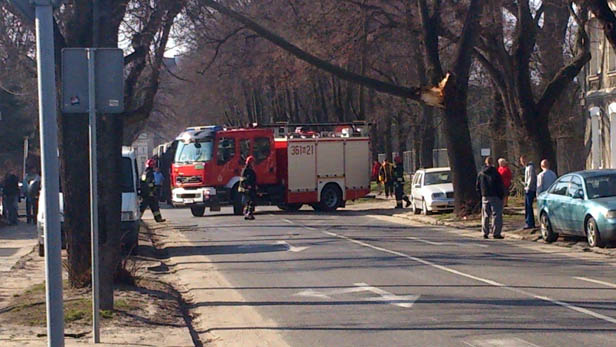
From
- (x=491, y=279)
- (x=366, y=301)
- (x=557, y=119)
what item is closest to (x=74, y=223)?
(x=366, y=301)

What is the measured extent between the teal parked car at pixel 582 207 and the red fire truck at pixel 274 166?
1406cm

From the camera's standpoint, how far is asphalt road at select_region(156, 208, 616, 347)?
33.3 feet

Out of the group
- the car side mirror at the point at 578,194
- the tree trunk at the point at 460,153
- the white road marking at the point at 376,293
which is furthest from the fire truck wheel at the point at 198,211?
the white road marking at the point at 376,293

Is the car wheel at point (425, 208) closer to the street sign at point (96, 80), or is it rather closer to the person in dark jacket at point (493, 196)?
the person in dark jacket at point (493, 196)

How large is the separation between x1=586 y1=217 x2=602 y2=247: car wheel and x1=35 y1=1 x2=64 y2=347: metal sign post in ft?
44.0

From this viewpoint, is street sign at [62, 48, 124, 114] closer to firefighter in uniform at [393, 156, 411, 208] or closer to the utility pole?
the utility pole

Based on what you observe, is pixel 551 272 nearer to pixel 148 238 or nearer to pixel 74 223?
pixel 74 223

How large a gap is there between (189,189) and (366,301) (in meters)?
21.5

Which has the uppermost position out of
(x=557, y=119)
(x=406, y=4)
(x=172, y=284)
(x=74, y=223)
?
(x=406, y=4)

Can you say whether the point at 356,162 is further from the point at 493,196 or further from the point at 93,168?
the point at 93,168

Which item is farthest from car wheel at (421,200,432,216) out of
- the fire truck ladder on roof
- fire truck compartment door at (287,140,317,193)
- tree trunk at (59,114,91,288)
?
tree trunk at (59,114,91,288)

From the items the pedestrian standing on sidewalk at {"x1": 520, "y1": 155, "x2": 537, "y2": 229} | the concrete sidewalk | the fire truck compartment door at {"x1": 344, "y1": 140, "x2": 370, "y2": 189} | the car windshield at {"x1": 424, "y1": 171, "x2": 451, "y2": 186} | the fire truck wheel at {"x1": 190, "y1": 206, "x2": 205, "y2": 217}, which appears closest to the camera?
the concrete sidewalk

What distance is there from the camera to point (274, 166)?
113ft

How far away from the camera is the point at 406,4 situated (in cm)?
3048
